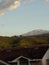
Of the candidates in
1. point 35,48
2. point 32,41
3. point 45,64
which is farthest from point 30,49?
point 32,41

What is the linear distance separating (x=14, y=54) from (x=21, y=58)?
3.13 m

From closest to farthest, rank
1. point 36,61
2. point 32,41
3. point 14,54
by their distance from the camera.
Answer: point 36,61
point 14,54
point 32,41

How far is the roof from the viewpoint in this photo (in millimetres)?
44350

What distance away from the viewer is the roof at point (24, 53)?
4435cm

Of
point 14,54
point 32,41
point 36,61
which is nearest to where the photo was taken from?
point 36,61

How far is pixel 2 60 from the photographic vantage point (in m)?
44.8

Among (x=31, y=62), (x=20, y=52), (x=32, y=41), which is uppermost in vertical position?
(x=32, y=41)

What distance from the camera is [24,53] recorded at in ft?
151

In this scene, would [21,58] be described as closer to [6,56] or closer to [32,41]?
[6,56]

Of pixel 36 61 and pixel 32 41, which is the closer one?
pixel 36 61

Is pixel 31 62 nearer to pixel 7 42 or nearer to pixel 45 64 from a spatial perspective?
pixel 45 64

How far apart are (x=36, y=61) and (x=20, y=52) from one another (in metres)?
4.81

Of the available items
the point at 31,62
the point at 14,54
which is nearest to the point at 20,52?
the point at 14,54

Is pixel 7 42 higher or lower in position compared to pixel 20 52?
higher
